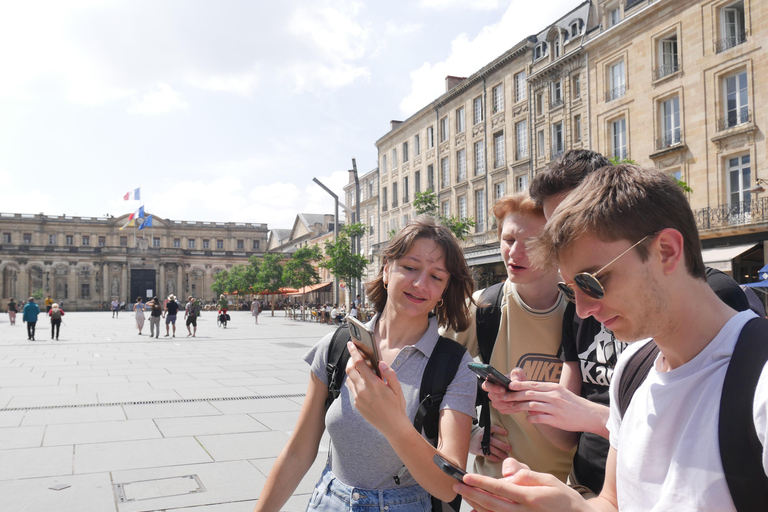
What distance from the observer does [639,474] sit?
1290 millimetres

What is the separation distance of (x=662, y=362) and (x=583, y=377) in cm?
95

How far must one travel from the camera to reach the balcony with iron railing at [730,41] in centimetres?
1908

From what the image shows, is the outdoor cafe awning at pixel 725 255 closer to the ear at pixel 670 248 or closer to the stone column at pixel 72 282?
the ear at pixel 670 248

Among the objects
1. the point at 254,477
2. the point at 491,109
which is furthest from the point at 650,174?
the point at 491,109

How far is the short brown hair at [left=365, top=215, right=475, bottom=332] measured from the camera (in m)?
2.36

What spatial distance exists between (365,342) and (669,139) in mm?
23038

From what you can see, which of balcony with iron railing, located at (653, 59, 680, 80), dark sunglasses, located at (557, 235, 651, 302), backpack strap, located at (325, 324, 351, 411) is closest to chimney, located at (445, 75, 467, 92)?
balcony with iron railing, located at (653, 59, 680, 80)

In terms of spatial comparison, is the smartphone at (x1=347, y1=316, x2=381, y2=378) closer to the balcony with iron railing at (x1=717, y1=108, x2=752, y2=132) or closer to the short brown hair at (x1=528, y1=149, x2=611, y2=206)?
the short brown hair at (x1=528, y1=149, x2=611, y2=206)

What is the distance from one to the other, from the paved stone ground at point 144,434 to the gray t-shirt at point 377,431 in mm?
2583

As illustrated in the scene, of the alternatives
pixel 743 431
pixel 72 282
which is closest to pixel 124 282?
pixel 72 282

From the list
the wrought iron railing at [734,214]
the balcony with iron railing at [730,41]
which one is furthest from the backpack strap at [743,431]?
the balcony with iron railing at [730,41]

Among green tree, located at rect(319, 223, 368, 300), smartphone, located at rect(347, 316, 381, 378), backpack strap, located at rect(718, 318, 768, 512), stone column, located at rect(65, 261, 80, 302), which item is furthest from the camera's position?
stone column, located at rect(65, 261, 80, 302)

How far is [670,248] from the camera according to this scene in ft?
4.21

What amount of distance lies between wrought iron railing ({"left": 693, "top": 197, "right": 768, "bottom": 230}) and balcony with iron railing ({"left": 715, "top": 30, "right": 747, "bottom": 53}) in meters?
5.21
